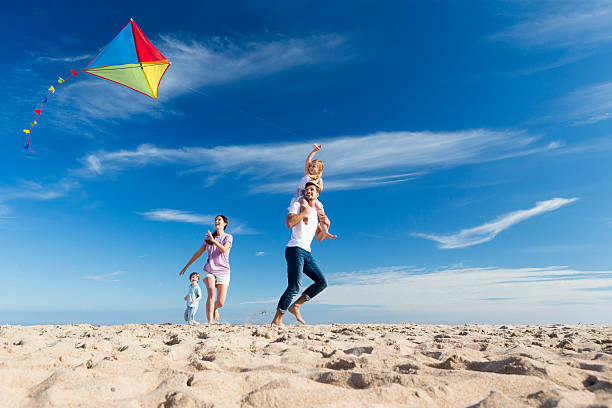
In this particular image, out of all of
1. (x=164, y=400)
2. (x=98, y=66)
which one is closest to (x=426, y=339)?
(x=164, y=400)

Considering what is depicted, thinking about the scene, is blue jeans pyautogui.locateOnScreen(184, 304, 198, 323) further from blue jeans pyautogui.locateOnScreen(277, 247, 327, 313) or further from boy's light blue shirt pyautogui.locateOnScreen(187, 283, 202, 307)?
blue jeans pyautogui.locateOnScreen(277, 247, 327, 313)

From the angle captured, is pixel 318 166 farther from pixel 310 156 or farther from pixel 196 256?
pixel 196 256

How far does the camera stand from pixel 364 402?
6.43 feet

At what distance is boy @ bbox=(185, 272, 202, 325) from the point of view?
8.45m

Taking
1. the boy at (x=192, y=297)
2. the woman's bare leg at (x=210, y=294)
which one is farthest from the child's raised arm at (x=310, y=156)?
the boy at (x=192, y=297)

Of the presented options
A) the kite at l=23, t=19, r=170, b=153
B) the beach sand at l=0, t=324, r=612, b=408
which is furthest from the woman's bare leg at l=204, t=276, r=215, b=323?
the kite at l=23, t=19, r=170, b=153

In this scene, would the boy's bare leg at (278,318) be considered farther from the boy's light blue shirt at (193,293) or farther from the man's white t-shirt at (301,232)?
the boy's light blue shirt at (193,293)

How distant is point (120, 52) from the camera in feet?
28.2

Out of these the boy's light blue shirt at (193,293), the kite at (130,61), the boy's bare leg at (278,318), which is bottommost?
the boy's bare leg at (278,318)

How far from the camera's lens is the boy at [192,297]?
8.45 m

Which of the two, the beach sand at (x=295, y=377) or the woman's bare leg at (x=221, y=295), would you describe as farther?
the woman's bare leg at (x=221, y=295)

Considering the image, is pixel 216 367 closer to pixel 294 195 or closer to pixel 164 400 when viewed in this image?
pixel 164 400

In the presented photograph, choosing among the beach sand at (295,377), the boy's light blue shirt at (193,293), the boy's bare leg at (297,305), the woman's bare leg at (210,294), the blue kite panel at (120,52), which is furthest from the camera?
the boy's light blue shirt at (193,293)

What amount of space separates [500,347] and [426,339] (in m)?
0.86
